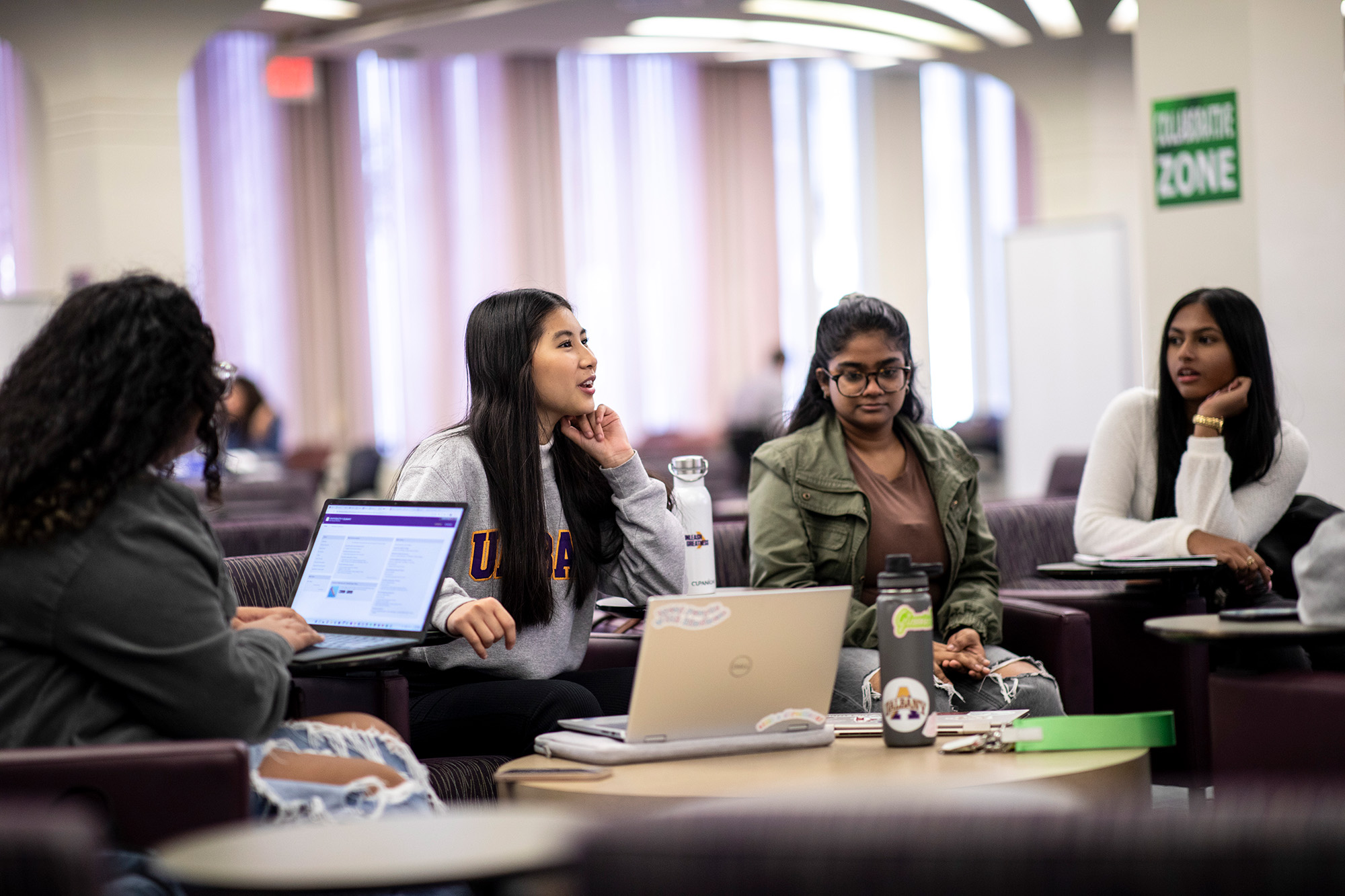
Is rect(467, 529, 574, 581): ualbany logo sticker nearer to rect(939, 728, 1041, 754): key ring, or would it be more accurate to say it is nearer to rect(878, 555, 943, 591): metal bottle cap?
rect(878, 555, 943, 591): metal bottle cap

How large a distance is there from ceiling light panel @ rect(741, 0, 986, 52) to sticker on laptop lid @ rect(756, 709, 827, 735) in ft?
24.6

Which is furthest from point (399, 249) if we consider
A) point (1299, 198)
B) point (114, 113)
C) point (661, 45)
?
point (1299, 198)

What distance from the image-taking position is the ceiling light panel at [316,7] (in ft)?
28.7

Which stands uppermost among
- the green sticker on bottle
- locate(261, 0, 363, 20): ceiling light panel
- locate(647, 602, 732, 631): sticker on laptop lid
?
locate(261, 0, 363, 20): ceiling light panel

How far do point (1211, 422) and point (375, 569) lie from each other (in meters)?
1.96

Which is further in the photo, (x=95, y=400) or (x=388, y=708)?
(x=388, y=708)

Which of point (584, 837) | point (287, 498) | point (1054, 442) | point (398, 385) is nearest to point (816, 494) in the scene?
point (584, 837)

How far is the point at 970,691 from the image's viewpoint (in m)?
2.84

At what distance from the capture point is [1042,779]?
181 cm

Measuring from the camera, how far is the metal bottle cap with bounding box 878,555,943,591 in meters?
2.05

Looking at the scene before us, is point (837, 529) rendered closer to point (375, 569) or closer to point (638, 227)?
point (375, 569)

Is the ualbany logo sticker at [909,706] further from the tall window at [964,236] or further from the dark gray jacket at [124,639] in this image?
the tall window at [964,236]

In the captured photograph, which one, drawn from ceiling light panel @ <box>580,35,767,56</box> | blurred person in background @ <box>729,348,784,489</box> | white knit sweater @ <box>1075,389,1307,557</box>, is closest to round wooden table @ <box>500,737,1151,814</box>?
white knit sweater @ <box>1075,389,1307,557</box>

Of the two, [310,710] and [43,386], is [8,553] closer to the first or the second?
[43,386]
